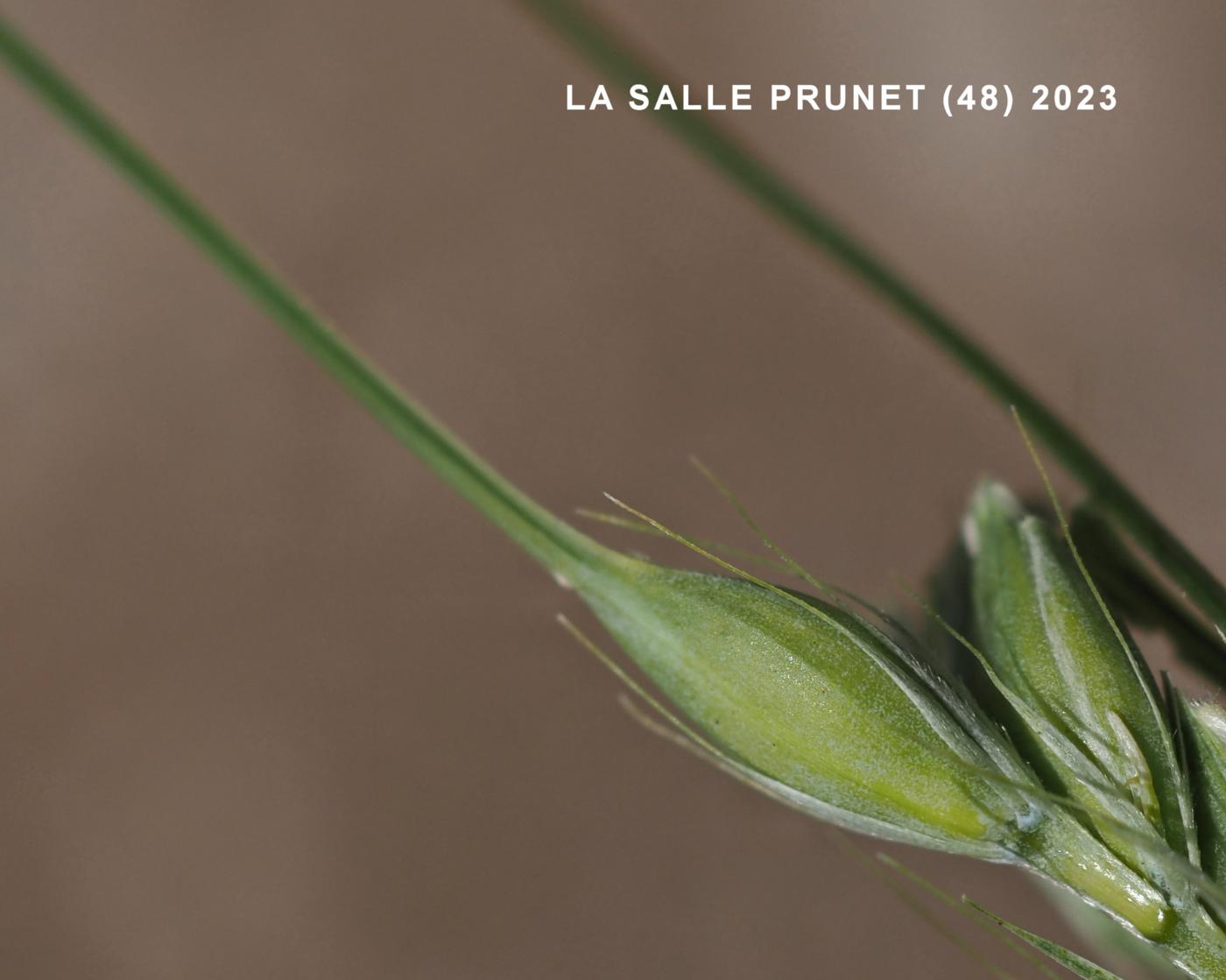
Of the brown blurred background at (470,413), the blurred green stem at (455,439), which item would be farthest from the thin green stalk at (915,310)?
the brown blurred background at (470,413)

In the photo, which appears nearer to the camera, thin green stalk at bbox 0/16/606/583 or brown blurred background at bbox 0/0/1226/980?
thin green stalk at bbox 0/16/606/583

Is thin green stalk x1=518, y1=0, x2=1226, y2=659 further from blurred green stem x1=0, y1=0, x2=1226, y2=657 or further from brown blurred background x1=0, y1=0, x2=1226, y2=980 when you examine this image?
brown blurred background x1=0, y1=0, x2=1226, y2=980

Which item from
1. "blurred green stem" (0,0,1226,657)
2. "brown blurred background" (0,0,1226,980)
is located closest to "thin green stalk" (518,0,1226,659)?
"blurred green stem" (0,0,1226,657)

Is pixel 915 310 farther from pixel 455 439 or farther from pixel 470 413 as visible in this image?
pixel 470 413

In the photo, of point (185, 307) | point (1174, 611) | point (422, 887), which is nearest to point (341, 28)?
point (185, 307)

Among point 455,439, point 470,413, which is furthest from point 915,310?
point 470,413

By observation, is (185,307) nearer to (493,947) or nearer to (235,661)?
(235,661)
